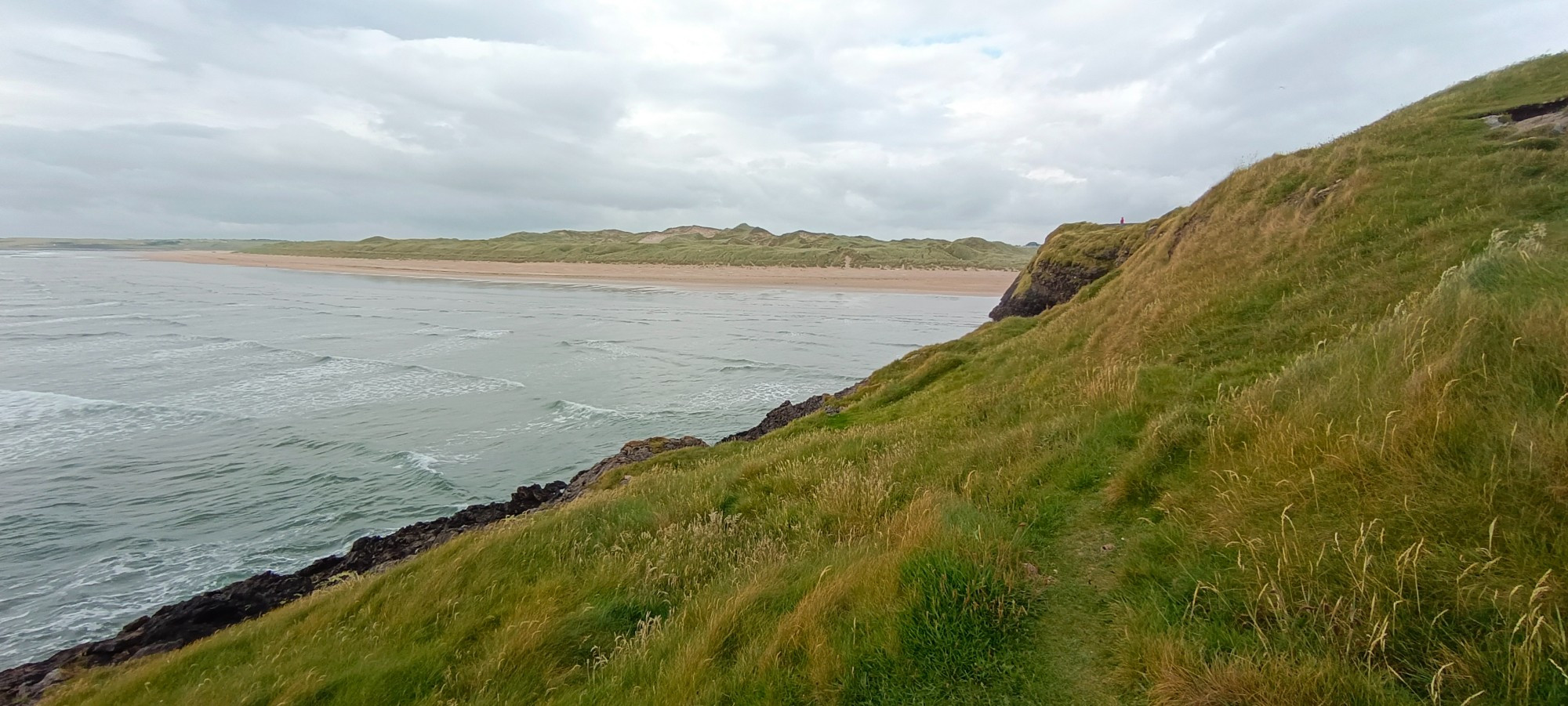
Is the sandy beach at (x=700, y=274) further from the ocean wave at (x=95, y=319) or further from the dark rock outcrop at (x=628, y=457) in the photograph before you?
the dark rock outcrop at (x=628, y=457)

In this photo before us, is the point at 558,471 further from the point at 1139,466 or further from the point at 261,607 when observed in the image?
the point at 1139,466

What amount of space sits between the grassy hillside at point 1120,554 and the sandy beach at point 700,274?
8063 centimetres

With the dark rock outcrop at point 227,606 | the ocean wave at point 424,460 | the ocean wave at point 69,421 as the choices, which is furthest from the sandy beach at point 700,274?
the dark rock outcrop at point 227,606

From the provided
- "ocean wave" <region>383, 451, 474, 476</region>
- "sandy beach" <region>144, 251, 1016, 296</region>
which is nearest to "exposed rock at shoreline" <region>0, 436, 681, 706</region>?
"ocean wave" <region>383, 451, 474, 476</region>

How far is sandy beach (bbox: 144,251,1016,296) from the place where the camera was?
98.9 meters

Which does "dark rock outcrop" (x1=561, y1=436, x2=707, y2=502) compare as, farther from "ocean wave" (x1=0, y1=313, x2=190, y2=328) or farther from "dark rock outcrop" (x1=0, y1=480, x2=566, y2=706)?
"ocean wave" (x1=0, y1=313, x2=190, y2=328)

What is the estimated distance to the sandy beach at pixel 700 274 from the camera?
9894cm

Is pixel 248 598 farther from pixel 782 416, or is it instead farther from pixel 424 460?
pixel 782 416

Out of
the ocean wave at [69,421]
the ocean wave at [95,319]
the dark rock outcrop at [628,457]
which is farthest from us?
the ocean wave at [95,319]

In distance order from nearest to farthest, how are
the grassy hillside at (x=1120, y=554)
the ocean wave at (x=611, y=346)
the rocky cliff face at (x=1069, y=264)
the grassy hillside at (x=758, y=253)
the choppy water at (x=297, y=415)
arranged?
the grassy hillside at (x=1120, y=554)
the choppy water at (x=297, y=415)
the rocky cliff face at (x=1069, y=264)
the ocean wave at (x=611, y=346)
the grassy hillside at (x=758, y=253)

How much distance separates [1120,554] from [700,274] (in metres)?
117

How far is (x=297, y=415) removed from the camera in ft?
80.8

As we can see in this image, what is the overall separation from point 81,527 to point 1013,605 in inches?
804

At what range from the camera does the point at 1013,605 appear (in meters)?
4.86
